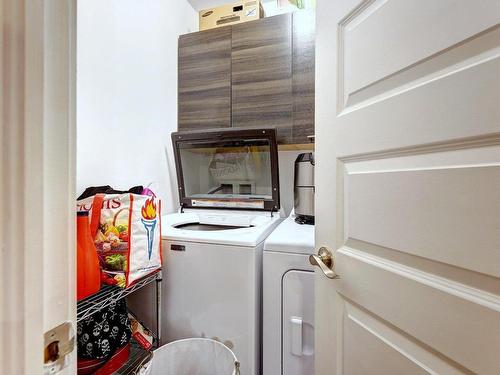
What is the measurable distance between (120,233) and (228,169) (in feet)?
3.57

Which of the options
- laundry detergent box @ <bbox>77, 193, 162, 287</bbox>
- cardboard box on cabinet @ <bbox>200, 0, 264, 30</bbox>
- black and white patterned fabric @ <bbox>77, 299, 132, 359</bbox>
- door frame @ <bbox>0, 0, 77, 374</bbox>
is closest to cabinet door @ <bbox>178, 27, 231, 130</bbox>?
cardboard box on cabinet @ <bbox>200, 0, 264, 30</bbox>

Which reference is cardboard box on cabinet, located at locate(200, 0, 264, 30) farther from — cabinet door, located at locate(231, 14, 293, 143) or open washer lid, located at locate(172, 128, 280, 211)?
open washer lid, located at locate(172, 128, 280, 211)

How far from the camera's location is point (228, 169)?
6.32 ft

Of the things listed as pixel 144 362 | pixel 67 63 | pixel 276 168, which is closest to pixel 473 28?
pixel 67 63

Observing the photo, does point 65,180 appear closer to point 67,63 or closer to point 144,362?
point 67,63

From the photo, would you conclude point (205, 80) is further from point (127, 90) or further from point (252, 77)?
point (127, 90)

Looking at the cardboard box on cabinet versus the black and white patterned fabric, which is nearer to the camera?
the black and white patterned fabric

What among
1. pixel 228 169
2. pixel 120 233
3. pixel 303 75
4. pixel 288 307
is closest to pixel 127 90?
pixel 228 169

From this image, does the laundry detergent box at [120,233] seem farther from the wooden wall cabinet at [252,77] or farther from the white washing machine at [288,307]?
the wooden wall cabinet at [252,77]

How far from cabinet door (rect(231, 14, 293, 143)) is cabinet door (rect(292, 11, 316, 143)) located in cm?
4

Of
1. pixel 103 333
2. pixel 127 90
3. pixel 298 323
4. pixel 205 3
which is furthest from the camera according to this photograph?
pixel 205 3

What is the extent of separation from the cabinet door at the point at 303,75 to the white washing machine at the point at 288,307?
87 centimetres

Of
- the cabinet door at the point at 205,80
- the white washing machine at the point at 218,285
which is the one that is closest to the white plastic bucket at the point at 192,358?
the white washing machine at the point at 218,285

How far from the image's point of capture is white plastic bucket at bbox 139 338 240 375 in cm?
111
